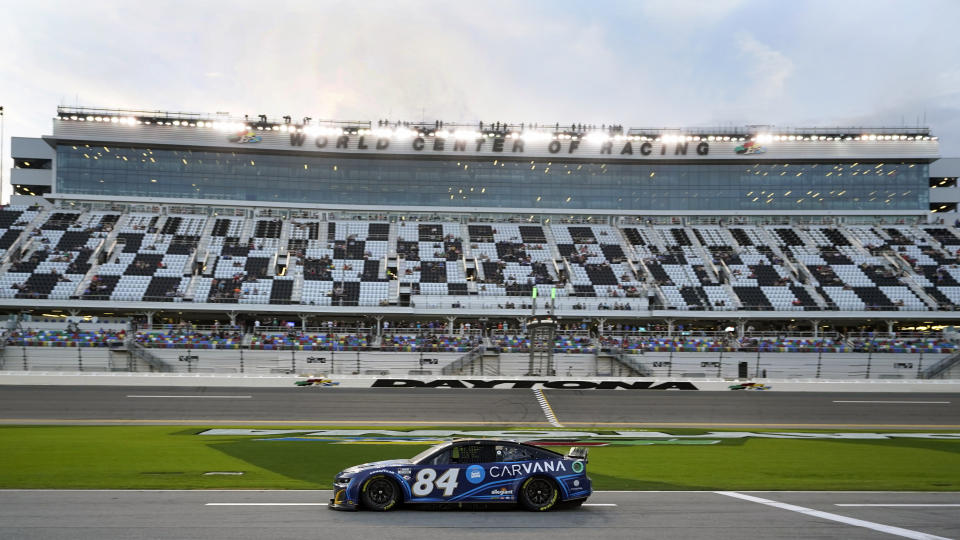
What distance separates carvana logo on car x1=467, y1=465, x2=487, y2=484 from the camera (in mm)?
10867

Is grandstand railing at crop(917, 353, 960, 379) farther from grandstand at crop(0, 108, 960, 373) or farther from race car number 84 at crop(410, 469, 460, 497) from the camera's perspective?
race car number 84 at crop(410, 469, 460, 497)

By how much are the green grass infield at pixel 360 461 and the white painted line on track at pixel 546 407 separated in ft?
26.0

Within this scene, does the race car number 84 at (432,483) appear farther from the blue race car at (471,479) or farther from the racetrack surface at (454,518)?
the racetrack surface at (454,518)

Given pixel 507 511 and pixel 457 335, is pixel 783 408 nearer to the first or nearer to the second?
pixel 457 335

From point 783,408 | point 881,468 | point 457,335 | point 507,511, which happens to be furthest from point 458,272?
point 507,511

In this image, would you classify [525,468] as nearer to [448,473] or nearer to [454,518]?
[448,473]

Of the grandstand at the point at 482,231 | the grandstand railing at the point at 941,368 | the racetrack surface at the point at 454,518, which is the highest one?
the grandstand at the point at 482,231

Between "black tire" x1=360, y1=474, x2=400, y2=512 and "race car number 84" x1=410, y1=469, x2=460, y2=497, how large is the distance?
1.07ft

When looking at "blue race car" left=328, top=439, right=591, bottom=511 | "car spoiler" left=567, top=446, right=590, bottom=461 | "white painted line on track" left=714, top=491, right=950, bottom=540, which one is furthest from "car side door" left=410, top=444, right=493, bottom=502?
"white painted line on track" left=714, top=491, right=950, bottom=540

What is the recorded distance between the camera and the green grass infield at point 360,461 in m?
13.9

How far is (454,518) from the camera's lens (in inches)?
406

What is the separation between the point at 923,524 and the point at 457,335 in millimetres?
38096

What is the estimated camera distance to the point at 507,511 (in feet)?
35.8

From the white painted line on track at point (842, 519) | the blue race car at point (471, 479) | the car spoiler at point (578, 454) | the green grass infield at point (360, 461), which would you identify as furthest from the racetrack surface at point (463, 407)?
the blue race car at point (471, 479)
